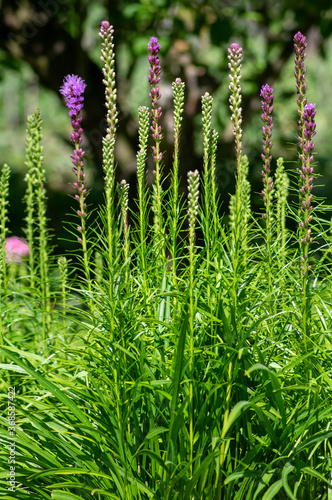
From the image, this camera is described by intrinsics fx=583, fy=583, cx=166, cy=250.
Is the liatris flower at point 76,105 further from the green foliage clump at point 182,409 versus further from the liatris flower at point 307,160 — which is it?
the liatris flower at point 307,160

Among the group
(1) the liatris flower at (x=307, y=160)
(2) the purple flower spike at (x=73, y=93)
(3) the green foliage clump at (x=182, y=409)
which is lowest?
(3) the green foliage clump at (x=182, y=409)

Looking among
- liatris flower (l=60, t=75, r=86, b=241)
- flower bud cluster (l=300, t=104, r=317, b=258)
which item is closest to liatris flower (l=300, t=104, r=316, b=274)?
flower bud cluster (l=300, t=104, r=317, b=258)

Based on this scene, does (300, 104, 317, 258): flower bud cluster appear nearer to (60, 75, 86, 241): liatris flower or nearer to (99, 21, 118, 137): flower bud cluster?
(99, 21, 118, 137): flower bud cluster

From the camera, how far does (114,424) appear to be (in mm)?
1955

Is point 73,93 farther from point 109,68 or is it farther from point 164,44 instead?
point 164,44

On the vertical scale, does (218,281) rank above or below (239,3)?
below

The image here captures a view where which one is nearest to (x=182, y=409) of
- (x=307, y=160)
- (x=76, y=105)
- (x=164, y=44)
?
(x=307, y=160)

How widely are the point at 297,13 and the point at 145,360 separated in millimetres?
4412

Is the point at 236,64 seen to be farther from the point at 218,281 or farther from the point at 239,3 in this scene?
the point at 239,3

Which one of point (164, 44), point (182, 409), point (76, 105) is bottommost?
point (182, 409)

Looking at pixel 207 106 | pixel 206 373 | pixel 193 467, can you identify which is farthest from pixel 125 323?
pixel 207 106

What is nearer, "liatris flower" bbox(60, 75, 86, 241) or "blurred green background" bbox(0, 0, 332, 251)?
"liatris flower" bbox(60, 75, 86, 241)

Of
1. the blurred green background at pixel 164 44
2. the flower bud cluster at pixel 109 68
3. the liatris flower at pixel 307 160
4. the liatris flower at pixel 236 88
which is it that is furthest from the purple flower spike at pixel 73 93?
the blurred green background at pixel 164 44

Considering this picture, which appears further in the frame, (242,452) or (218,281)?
(218,281)
